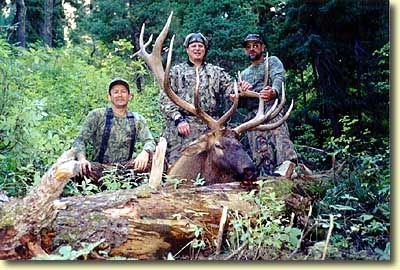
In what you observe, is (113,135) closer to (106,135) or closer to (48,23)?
(106,135)

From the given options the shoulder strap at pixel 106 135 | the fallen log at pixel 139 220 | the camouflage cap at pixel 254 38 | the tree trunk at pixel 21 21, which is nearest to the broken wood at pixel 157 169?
the fallen log at pixel 139 220

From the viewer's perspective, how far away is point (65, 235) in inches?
83.2

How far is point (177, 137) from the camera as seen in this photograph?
3.37 meters

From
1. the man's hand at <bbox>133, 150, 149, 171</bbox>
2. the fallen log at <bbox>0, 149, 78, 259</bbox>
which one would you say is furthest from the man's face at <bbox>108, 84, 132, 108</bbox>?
the fallen log at <bbox>0, 149, 78, 259</bbox>

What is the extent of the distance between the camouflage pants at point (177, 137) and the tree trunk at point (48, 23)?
1781 millimetres

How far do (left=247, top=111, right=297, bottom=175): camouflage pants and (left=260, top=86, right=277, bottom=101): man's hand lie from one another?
0.13m

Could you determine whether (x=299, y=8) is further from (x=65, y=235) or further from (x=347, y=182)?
(x=65, y=235)

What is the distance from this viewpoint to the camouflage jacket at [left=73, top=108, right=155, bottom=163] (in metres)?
3.21

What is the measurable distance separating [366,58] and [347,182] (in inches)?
25.7

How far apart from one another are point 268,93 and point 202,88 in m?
0.42

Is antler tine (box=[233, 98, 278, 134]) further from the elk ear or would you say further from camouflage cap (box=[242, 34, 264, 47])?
camouflage cap (box=[242, 34, 264, 47])

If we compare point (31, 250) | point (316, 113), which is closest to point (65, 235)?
point (31, 250)

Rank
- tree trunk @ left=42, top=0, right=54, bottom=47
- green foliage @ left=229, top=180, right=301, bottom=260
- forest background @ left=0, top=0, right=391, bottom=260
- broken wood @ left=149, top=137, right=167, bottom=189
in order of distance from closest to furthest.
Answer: green foliage @ left=229, top=180, right=301, bottom=260 → broken wood @ left=149, top=137, right=167, bottom=189 → forest background @ left=0, top=0, right=391, bottom=260 → tree trunk @ left=42, top=0, right=54, bottom=47

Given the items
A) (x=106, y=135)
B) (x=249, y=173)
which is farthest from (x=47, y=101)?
(x=249, y=173)
